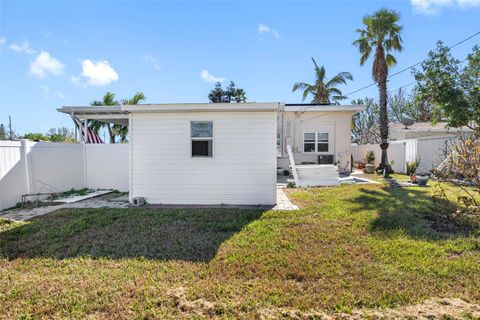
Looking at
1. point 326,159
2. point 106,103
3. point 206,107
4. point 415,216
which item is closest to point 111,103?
point 106,103

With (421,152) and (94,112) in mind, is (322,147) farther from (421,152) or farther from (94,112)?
(94,112)

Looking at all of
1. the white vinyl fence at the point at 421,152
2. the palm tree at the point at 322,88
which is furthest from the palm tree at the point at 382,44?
the palm tree at the point at 322,88

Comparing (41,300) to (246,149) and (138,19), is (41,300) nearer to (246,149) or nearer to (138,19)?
(246,149)

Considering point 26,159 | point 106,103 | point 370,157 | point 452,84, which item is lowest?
point 370,157

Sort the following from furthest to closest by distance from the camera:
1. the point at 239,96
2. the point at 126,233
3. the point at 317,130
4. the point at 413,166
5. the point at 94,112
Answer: the point at 239,96, the point at 317,130, the point at 413,166, the point at 94,112, the point at 126,233

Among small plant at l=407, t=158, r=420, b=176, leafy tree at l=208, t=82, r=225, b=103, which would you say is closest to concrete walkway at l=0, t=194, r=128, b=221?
small plant at l=407, t=158, r=420, b=176

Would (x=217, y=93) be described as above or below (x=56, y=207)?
above

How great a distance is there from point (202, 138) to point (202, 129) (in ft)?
0.85

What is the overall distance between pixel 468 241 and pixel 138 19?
431 inches

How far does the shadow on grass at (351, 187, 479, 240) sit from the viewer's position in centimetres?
511

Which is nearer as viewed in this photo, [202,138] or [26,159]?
[202,138]

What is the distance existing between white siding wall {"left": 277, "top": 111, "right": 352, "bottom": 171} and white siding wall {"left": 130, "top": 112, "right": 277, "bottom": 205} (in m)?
8.03

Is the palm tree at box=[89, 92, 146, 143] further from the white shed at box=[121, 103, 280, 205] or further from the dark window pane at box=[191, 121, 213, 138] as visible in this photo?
the dark window pane at box=[191, 121, 213, 138]

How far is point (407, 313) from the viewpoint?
105 inches
